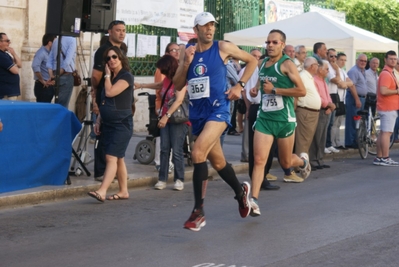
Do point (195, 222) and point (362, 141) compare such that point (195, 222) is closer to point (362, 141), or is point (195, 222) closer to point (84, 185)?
point (84, 185)

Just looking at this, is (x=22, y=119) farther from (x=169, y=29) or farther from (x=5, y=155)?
(x=169, y=29)

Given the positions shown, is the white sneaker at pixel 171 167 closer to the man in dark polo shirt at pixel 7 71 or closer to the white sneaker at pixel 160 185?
the white sneaker at pixel 160 185

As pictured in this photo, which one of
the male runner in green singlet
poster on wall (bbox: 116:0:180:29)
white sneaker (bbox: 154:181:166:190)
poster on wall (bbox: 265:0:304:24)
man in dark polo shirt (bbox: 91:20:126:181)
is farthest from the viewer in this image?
poster on wall (bbox: 265:0:304:24)

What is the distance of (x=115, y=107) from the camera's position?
10.6m

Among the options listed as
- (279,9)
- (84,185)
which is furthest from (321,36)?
Result: (84,185)

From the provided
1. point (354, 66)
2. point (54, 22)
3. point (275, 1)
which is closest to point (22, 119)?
point (54, 22)

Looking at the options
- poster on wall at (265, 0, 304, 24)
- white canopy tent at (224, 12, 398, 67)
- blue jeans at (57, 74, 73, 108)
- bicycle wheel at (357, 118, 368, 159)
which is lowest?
bicycle wheel at (357, 118, 368, 159)

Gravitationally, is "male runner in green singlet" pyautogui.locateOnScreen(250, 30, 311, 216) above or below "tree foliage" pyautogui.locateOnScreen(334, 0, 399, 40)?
below

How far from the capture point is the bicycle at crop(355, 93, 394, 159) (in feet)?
55.6

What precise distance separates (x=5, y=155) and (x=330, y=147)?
810cm

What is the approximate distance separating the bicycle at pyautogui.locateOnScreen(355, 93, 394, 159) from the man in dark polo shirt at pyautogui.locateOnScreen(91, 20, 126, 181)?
667 centimetres

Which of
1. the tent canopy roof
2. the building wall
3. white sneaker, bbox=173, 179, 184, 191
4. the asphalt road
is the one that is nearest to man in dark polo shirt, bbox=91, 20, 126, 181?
the asphalt road

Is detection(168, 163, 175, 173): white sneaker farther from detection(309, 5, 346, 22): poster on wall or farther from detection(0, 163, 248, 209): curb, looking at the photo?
detection(309, 5, 346, 22): poster on wall

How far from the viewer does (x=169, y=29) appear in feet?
66.1
